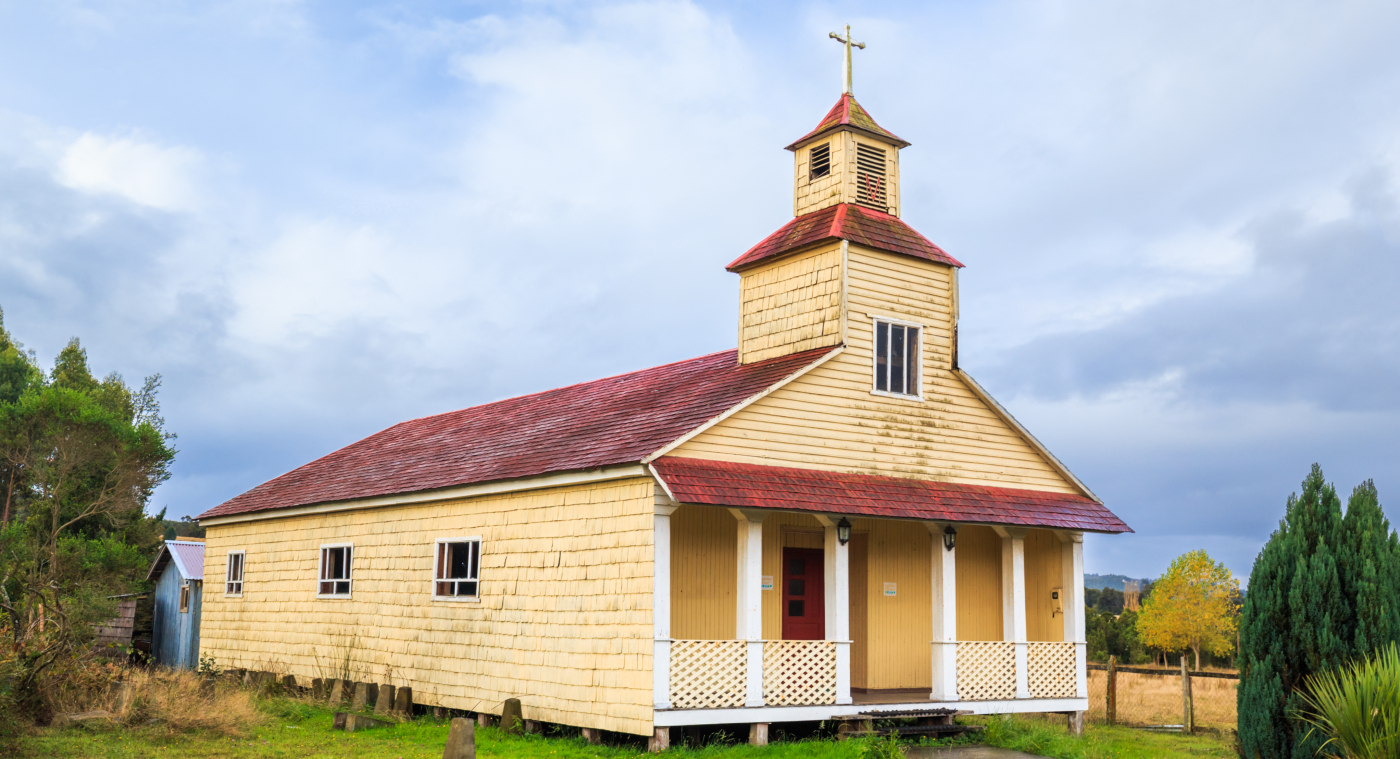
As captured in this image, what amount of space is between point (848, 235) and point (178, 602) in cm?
2285

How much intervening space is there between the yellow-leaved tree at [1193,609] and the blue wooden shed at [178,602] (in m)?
28.8

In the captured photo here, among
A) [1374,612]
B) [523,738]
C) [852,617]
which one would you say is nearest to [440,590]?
[523,738]

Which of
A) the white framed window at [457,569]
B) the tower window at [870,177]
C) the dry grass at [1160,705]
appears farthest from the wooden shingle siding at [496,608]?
the dry grass at [1160,705]

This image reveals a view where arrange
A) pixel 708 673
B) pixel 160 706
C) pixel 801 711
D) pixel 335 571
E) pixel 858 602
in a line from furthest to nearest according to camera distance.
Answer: pixel 335 571 < pixel 858 602 < pixel 160 706 < pixel 801 711 < pixel 708 673

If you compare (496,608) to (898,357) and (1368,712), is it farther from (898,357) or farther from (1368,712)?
(1368,712)

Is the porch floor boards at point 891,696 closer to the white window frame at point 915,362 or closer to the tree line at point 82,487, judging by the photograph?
the white window frame at point 915,362

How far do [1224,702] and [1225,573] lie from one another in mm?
16654

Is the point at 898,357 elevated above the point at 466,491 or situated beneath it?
elevated above

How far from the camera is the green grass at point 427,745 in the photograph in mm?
14039

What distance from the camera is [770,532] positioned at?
17250mm

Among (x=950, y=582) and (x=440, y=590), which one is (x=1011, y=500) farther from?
(x=440, y=590)

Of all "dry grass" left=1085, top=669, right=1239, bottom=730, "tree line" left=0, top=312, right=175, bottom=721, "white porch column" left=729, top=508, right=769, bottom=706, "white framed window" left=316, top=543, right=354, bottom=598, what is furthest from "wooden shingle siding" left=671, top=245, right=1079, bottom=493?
"tree line" left=0, top=312, right=175, bottom=721

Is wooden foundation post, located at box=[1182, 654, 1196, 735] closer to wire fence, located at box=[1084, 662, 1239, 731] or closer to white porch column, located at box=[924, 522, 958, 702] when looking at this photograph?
wire fence, located at box=[1084, 662, 1239, 731]

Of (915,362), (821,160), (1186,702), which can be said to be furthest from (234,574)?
(1186,702)
